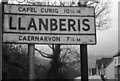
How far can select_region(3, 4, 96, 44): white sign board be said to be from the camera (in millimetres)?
5578

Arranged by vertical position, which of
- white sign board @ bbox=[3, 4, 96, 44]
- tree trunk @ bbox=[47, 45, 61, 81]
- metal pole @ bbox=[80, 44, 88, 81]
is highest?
white sign board @ bbox=[3, 4, 96, 44]

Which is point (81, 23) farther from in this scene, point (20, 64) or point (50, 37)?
point (20, 64)

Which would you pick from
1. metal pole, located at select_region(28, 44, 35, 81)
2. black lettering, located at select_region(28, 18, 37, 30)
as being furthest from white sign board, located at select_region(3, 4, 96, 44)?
metal pole, located at select_region(28, 44, 35, 81)

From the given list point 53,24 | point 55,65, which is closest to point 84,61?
point 53,24

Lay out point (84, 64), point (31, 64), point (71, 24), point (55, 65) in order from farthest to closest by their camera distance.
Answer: point (55, 65)
point (84, 64)
point (71, 24)
point (31, 64)

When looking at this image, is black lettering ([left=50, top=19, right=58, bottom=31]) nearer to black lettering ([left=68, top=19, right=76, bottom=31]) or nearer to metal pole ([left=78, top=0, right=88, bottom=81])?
black lettering ([left=68, top=19, right=76, bottom=31])

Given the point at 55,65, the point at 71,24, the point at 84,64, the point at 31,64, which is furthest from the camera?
the point at 55,65

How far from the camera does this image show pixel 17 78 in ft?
116

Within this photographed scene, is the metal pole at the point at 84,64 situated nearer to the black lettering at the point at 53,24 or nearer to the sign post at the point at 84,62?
the sign post at the point at 84,62

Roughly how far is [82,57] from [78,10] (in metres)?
1.00

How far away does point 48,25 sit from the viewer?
5629 millimetres

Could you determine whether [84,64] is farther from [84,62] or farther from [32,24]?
[32,24]

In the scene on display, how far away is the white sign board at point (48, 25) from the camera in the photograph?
558cm

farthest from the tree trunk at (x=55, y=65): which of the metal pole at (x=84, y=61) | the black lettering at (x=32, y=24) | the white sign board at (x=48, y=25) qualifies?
the black lettering at (x=32, y=24)
